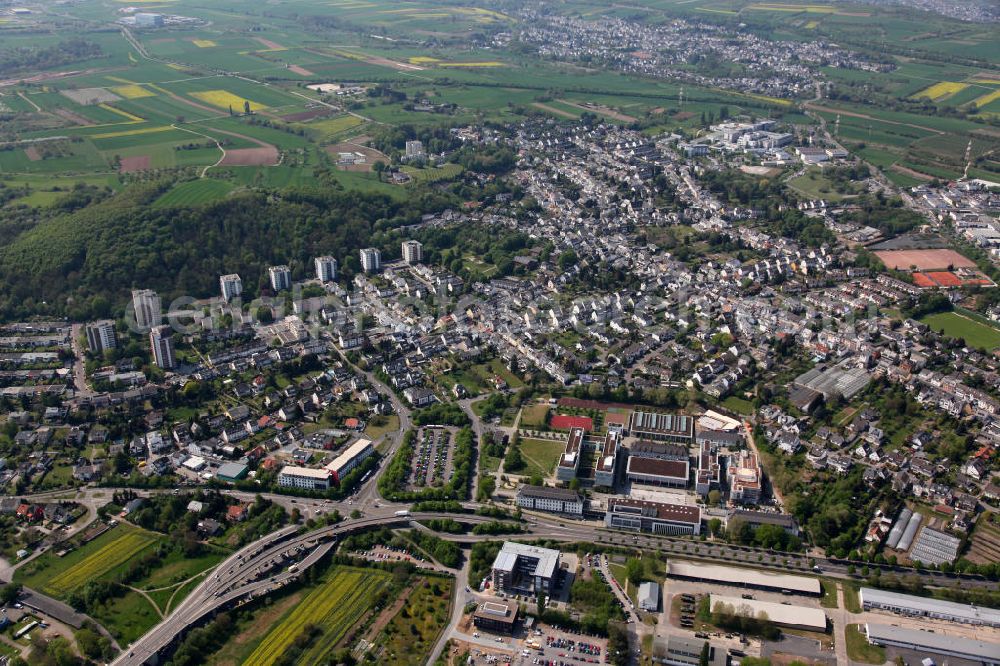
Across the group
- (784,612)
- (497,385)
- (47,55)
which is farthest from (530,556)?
(47,55)

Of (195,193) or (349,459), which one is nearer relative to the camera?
(349,459)

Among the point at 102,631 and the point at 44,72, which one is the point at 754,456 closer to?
the point at 102,631

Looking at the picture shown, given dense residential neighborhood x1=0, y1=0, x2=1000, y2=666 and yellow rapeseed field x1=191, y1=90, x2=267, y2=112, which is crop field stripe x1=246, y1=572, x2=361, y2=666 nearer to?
dense residential neighborhood x1=0, y1=0, x2=1000, y2=666

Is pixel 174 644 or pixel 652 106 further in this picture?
pixel 652 106

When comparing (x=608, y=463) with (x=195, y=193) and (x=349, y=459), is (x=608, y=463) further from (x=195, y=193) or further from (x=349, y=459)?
(x=195, y=193)

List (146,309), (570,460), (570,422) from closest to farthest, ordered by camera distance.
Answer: (570,460) → (570,422) → (146,309)

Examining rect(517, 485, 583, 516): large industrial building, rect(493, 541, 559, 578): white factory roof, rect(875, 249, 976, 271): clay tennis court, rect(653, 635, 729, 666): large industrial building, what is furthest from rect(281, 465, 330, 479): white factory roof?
rect(875, 249, 976, 271): clay tennis court

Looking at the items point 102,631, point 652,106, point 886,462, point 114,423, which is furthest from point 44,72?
point 886,462

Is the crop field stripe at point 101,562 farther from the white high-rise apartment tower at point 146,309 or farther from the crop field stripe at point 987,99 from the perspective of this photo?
the crop field stripe at point 987,99
